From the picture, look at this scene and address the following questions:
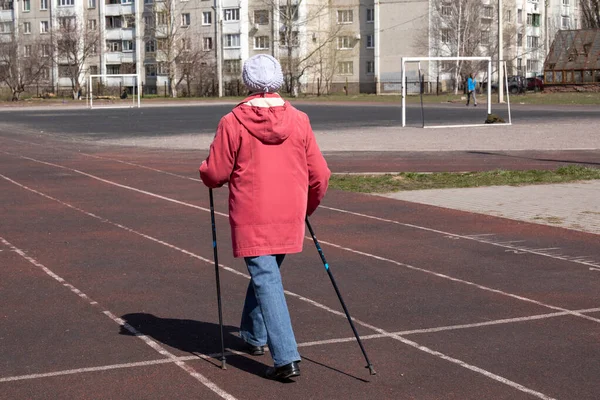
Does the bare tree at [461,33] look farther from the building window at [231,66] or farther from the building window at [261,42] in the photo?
the building window at [231,66]

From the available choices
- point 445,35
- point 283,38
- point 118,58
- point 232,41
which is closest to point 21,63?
point 118,58

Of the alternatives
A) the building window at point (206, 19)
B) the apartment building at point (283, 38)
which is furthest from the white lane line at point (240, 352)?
the building window at point (206, 19)

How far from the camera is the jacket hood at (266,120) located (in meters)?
5.33

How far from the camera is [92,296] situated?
7.79 meters

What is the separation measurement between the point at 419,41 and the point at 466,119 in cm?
5559

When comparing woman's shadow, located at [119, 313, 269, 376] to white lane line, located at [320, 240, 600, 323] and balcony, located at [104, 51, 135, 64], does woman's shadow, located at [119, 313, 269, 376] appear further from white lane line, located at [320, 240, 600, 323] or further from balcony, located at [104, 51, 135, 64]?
balcony, located at [104, 51, 135, 64]

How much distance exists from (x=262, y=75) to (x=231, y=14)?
99.7 metres

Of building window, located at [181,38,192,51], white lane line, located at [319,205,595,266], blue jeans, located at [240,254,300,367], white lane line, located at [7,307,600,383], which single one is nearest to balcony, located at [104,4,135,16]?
building window, located at [181,38,192,51]

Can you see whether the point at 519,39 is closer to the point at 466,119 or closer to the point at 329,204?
the point at 466,119

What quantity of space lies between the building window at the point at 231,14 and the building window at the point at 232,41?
177 centimetres

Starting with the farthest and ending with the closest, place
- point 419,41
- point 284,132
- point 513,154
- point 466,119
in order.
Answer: point 419,41 < point 466,119 < point 513,154 < point 284,132

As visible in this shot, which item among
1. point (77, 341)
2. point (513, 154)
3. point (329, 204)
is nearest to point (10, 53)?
point (513, 154)

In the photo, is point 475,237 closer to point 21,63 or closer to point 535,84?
point 535,84

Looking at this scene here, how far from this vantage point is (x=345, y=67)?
10094cm
